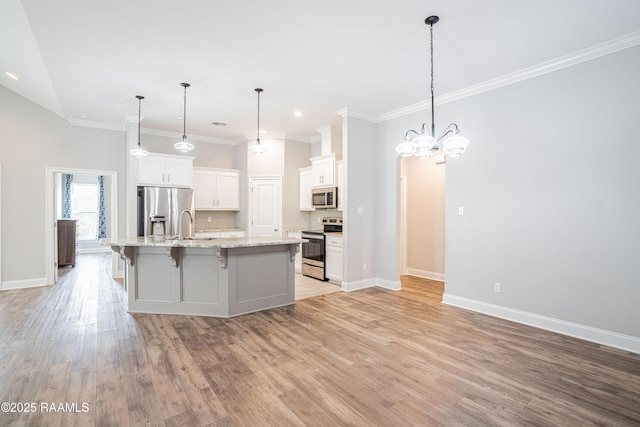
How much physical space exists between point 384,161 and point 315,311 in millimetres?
2880

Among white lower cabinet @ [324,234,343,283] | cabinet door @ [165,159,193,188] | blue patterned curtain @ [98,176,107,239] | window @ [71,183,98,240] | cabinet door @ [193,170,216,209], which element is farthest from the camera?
blue patterned curtain @ [98,176,107,239]

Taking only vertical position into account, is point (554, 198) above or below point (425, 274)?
above

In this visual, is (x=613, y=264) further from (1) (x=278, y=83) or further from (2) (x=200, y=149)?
(2) (x=200, y=149)

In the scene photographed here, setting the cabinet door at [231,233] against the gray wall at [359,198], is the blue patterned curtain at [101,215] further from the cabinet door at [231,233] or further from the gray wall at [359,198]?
the gray wall at [359,198]

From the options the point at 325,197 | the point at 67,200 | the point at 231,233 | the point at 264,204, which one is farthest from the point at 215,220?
the point at 67,200

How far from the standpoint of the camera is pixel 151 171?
593cm

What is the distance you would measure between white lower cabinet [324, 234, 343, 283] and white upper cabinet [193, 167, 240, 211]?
2.65 m

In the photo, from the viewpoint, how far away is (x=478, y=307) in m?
4.12

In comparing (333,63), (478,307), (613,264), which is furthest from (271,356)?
(613,264)

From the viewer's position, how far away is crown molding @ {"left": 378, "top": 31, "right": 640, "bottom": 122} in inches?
119

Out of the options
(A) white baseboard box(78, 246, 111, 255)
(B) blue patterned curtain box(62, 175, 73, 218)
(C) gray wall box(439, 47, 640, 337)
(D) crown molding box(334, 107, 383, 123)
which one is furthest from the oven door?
(B) blue patterned curtain box(62, 175, 73, 218)

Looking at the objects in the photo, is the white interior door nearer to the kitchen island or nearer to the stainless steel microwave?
the stainless steel microwave

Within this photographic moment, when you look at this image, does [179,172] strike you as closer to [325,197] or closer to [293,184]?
[293,184]

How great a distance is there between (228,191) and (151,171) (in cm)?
163
